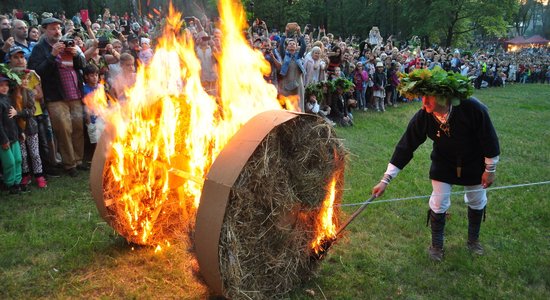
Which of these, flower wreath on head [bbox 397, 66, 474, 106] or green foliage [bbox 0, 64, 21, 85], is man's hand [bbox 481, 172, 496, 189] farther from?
green foliage [bbox 0, 64, 21, 85]

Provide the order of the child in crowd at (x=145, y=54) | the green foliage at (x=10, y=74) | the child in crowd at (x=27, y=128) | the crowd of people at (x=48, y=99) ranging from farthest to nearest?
the child in crowd at (x=145, y=54), the child in crowd at (x=27, y=128), the crowd of people at (x=48, y=99), the green foliage at (x=10, y=74)

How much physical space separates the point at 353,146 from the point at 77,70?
6.01m

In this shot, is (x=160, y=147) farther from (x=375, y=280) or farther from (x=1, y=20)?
(x=1, y=20)

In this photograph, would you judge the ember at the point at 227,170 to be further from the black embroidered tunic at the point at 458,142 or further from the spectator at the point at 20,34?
the spectator at the point at 20,34

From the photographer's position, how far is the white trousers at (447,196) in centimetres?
473

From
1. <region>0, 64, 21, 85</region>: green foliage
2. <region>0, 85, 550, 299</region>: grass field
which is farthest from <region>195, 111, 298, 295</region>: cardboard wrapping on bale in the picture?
<region>0, 64, 21, 85</region>: green foliage

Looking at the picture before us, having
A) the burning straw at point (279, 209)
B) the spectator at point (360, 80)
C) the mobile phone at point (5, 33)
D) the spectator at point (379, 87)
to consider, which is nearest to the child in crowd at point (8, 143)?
the mobile phone at point (5, 33)

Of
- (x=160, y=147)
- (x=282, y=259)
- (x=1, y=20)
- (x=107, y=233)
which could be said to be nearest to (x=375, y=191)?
(x=282, y=259)

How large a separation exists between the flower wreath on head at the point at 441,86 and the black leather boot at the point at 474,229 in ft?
4.87

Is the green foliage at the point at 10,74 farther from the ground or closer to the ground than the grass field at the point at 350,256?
farther from the ground

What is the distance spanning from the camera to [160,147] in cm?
472

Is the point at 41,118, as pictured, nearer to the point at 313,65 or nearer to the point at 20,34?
the point at 20,34

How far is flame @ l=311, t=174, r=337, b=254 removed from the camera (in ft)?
13.3

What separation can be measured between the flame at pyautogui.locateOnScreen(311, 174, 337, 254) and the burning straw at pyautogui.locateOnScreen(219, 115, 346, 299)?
51mm
